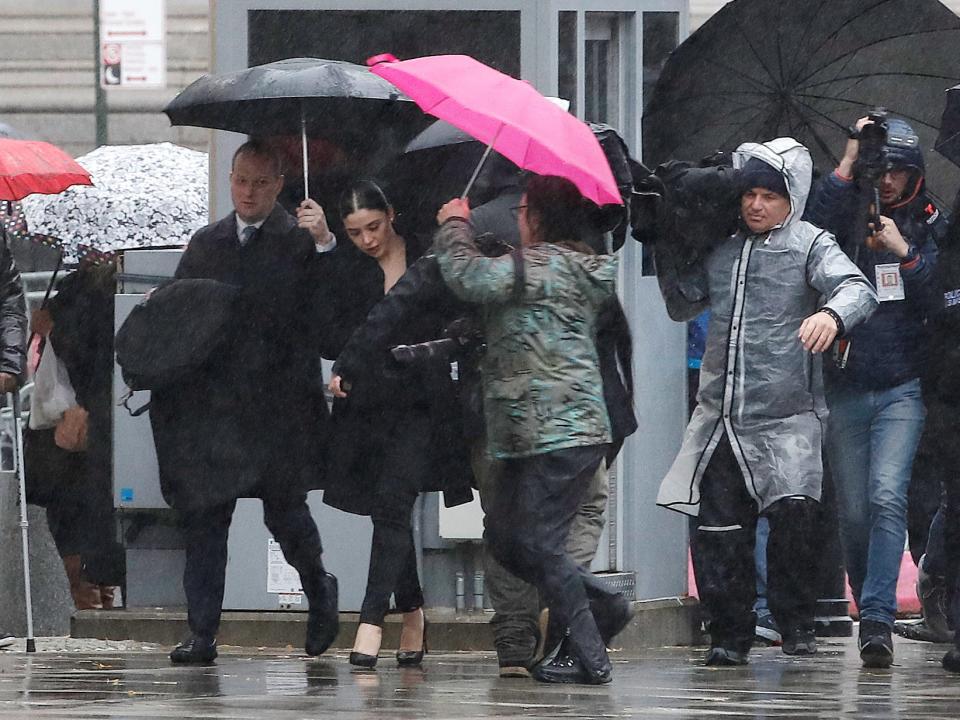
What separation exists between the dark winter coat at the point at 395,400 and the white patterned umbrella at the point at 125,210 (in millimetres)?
3164

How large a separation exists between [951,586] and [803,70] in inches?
76.1

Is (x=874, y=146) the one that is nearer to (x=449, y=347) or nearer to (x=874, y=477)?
(x=874, y=477)

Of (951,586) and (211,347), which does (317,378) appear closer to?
(211,347)

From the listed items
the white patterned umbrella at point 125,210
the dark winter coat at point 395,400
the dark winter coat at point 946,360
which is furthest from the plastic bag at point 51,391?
the dark winter coat at point 946,360

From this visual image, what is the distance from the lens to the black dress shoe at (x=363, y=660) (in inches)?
326

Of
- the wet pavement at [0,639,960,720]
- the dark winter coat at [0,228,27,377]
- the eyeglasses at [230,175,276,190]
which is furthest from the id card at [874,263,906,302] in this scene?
the dark winter coat at [0,228,27,377]

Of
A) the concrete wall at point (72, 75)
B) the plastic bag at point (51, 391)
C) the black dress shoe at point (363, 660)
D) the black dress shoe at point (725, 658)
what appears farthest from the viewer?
the concrete wall at point (72, 75)

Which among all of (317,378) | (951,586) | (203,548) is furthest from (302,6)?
(951,586)

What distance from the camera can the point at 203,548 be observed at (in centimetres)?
874

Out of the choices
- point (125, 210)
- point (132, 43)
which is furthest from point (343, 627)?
point (132, 43)

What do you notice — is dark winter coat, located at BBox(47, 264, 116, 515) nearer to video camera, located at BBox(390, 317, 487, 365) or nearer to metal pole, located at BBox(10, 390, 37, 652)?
metal pole, located at BBox(10, 390, 37, 652)

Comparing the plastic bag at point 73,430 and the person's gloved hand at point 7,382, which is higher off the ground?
the person's gloved hand at point 7,382

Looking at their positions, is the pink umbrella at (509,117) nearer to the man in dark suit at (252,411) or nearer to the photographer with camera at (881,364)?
the man in dark suit at (252,411)

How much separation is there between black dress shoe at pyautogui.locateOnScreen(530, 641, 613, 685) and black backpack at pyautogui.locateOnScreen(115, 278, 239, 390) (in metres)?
1.80
